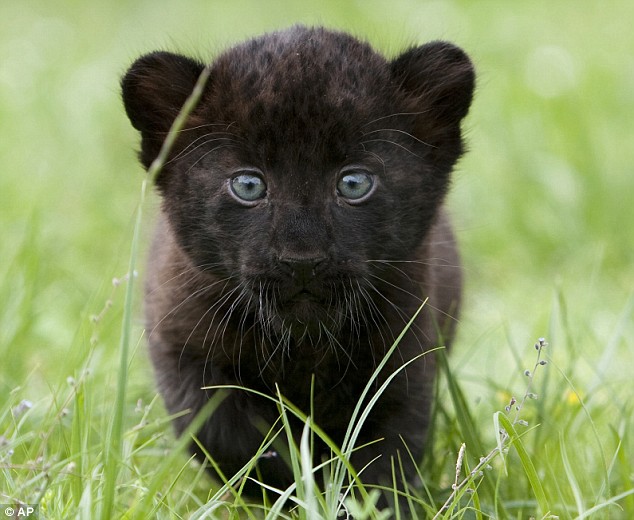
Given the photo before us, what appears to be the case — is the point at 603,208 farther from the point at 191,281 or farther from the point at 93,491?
the point at 93,491

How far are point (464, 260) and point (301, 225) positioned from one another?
244cm

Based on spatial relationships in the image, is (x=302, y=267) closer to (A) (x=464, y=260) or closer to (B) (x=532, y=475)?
(B) (x=532, y=475)

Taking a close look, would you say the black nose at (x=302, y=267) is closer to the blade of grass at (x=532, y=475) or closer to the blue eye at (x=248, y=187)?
the blue eye at (x=248, y=187)

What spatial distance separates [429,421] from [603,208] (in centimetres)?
315

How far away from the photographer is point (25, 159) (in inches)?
290

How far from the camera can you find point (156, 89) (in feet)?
11.5

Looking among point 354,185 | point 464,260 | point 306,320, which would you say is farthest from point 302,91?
point 464,260

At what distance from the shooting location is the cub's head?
10.2ft

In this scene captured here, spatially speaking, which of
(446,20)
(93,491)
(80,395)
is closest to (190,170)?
(80,395)

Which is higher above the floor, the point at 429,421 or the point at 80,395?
the point at 80,395

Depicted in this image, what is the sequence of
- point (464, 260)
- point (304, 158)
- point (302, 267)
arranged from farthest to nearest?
point (464, 260)
point (304, 158)
point (302, 267)

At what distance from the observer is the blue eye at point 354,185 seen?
322cm

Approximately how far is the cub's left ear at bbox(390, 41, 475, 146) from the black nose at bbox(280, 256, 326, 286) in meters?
0.78

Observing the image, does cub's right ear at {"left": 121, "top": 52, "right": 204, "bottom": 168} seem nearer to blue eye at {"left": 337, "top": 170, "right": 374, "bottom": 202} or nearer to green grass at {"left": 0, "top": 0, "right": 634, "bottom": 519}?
green grass at {"left": 0, "top": 0, "right": 634, "bottom": 519}
